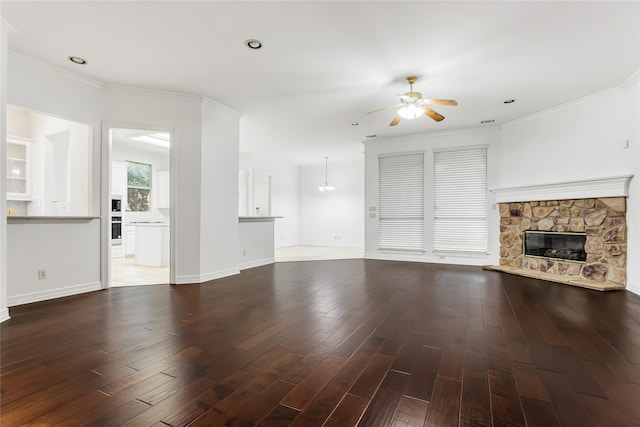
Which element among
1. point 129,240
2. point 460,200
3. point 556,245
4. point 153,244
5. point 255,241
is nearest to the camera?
point 556,245

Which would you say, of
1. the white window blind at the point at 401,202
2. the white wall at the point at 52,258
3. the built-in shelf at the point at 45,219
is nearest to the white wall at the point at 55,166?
the built-in shelf at the point at 45,219

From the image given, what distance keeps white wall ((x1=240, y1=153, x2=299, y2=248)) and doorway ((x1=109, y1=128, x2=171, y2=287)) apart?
97.0 inches

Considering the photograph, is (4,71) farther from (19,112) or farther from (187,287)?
(19,112)

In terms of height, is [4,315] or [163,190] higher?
[163,190]

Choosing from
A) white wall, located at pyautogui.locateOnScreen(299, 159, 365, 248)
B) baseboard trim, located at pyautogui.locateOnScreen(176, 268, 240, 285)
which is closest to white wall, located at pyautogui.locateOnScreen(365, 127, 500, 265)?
white wall, located at pyautogui.locateOnScreen(299, 159, 365, 248)

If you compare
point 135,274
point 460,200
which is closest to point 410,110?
point 460,200

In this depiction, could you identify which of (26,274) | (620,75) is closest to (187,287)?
(26,274)

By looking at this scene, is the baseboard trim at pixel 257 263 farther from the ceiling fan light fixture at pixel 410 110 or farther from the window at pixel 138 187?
the ceiling fan light fixture at pixel 410 110

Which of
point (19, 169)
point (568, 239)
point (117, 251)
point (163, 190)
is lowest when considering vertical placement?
point (117, 251)

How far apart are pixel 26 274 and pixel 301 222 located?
8212mm

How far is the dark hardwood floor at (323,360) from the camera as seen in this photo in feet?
5.14

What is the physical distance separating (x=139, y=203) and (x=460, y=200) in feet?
25.7

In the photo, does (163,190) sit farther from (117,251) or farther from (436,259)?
(436,259)

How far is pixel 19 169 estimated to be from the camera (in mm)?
5422
